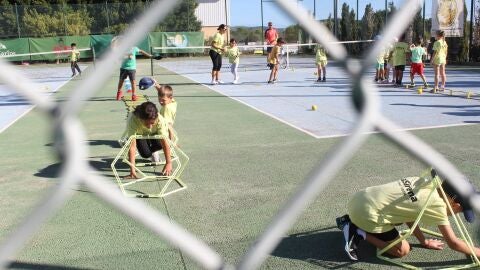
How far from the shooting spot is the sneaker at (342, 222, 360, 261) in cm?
326

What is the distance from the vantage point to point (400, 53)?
13430 mm

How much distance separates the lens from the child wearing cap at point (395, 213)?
10.2 feet

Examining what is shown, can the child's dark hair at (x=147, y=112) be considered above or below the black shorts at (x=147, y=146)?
above

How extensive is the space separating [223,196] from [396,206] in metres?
1.85

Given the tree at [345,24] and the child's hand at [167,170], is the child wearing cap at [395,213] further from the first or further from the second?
the tree at [345,24]

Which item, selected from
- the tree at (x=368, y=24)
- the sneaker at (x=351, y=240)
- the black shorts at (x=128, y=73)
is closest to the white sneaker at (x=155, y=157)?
the sneaker at (x=351, y=240)

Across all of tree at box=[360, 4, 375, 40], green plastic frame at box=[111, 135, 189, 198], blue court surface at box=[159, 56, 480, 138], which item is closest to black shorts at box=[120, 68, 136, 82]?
blue court surface at box=[159, 56, 480, 138]

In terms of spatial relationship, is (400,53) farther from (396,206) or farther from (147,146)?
(396,206)

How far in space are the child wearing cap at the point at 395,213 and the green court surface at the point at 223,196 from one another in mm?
136

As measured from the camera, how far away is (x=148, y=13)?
0.90m

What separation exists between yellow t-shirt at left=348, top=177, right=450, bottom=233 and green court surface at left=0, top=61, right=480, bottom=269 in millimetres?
245

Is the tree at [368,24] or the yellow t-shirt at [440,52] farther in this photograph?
the tree at [368,24]

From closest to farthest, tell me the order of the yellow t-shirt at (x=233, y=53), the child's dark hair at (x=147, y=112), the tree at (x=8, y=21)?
the child's dark hair at (x=147, y=112)
the yellow t-shirt at (x=233, y=53)
the tree at (x=8, y=21)

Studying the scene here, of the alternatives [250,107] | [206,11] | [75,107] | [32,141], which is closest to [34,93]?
[75,107]
